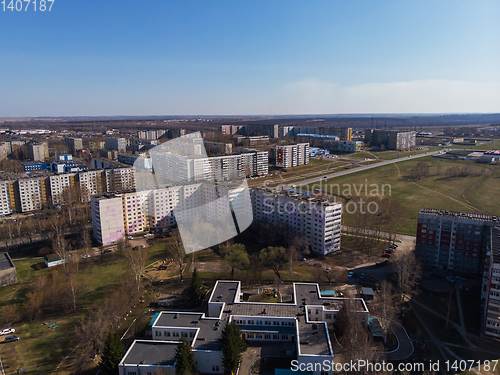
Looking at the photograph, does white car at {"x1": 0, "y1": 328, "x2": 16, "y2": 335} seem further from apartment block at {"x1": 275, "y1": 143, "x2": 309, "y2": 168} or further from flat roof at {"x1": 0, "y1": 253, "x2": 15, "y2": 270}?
apartment block at {"x1": 275, "y1": 143, "x2": 309, "y2": 168}

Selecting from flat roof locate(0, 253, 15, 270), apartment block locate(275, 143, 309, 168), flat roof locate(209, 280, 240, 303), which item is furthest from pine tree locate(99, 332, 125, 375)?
apartment block locate(275, 143, 309, 168)

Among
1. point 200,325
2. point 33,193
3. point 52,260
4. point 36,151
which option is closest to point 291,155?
point 33,193

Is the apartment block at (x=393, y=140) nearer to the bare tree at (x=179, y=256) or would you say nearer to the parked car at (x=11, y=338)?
the bare tree at (x=179, y=256)

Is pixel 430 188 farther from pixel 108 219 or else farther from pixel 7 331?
pixel 7 331

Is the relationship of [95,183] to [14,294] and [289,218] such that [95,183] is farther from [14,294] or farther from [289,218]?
[289,218]

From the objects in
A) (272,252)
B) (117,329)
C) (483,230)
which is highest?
(483,230)

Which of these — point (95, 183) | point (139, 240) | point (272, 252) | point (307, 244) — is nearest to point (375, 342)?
point (272, 252)
